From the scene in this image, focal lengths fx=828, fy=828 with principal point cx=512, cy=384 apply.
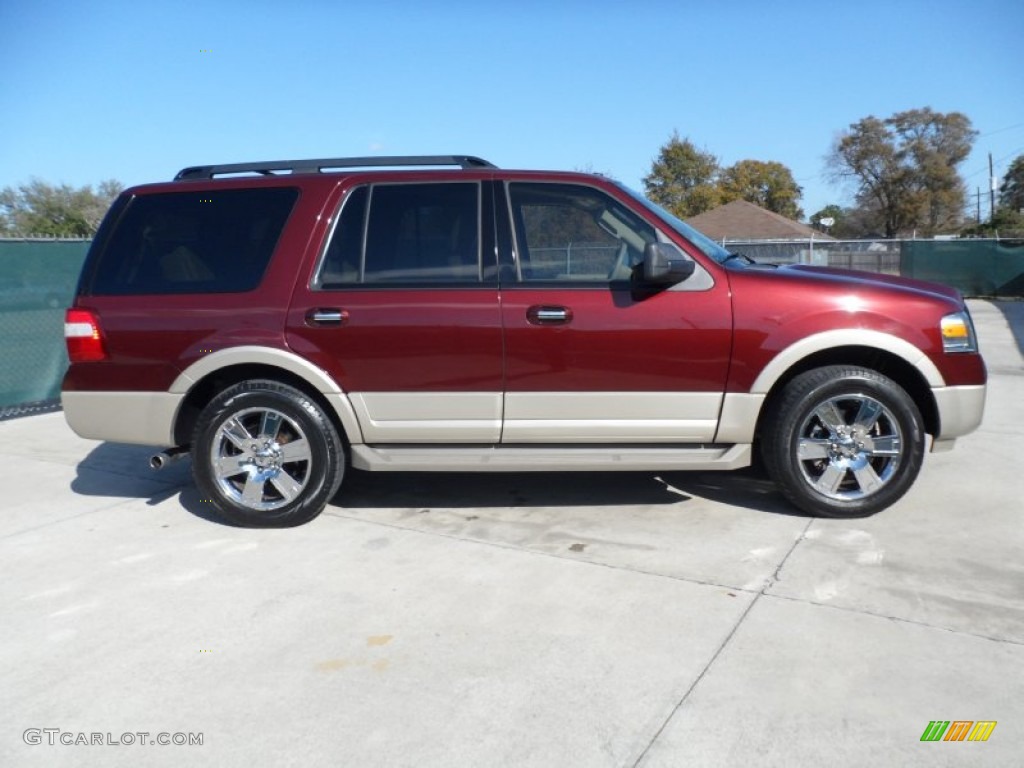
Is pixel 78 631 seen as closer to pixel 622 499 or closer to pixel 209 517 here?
pixel 209 517

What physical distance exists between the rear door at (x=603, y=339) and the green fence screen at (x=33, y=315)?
6283 millimetres

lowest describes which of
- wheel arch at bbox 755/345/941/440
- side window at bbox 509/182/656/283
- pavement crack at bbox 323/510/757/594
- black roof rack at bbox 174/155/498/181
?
pavement crack at bbox 323/510/757/594

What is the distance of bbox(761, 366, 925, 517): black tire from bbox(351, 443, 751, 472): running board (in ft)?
0.80

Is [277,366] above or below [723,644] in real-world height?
above

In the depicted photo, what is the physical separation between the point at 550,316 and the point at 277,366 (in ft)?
5.12

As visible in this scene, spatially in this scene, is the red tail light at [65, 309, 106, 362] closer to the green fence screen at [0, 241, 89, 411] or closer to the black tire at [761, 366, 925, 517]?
the black tire at [761, 366, 925, 517]

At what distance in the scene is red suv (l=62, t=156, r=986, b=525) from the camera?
444 centimetres

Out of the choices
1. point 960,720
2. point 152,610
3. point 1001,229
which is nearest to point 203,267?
point 152,610

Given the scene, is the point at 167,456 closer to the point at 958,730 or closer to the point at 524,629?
the point at 524,629

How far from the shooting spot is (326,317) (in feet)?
15.0

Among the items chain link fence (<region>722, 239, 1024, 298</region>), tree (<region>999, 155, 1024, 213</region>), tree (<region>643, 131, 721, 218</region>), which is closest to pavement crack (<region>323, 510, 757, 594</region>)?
chain link fence (<region>722, 239, 1024, 298</region>)

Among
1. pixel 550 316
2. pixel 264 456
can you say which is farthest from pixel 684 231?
pixel 264 456

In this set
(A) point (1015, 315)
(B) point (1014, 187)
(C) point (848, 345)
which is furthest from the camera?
(B) point (1014, 187)

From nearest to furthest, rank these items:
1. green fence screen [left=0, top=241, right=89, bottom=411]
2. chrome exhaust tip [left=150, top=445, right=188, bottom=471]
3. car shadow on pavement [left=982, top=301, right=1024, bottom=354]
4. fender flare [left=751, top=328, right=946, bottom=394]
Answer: fender flare [left=751, top=328, right=946, bottom=394]
chrome exhaust tip [left=150, top=445, right=188, bottom=471]
green fence screen [left=0, top=241, right=89, bottom=411]
car shadow on pavement [left=982, top=301, right=1024, bottom=354]
